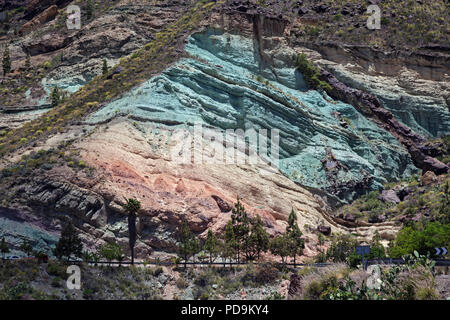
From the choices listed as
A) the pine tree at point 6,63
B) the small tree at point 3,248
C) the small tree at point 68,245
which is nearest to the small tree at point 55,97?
the pine tree at point 6,63

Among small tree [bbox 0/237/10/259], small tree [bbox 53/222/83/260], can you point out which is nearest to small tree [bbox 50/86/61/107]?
small tree [bbox 53/222/83/260]

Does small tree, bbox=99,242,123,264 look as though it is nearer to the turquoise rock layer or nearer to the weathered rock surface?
the turquoise rock layer

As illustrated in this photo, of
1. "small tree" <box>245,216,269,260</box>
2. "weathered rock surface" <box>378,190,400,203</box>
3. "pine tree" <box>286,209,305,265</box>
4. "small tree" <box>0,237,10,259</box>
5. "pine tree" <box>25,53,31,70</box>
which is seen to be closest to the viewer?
"small tree" <box>0,237,10,259</box>

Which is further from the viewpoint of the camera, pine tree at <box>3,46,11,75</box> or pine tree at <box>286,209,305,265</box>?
pine tree at <box>3,46,11,75</box>

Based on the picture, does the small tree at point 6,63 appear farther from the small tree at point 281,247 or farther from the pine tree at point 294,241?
the small tree at point 281,247

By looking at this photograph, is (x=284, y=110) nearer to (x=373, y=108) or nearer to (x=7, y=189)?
(x=373, y=108)

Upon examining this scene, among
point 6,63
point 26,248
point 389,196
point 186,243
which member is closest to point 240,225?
point 186,243
